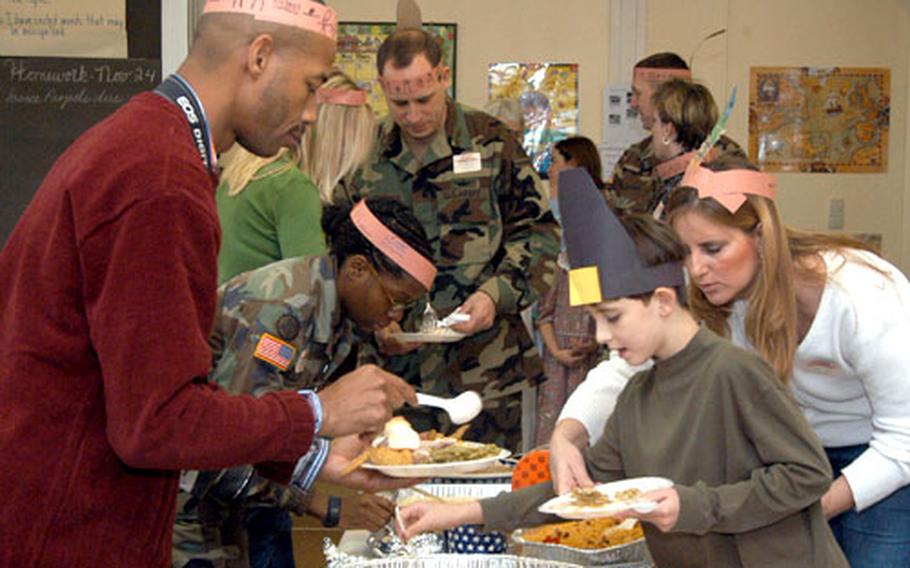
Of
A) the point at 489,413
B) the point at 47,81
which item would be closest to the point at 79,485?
the point at 489,413

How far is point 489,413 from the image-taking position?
3264mm

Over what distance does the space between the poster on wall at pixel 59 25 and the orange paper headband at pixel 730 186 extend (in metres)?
1.87

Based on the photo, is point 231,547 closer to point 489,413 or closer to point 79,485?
point 79,485

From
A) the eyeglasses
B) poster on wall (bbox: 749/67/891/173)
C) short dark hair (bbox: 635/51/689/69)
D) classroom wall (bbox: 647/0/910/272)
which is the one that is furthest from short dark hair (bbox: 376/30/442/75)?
poster on wall (bbox: 749/67/891/173)

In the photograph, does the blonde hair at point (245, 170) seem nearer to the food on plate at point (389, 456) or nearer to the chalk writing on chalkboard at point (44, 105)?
the chalk writing on chalkboard at point (44, 105)

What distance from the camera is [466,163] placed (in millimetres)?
3334

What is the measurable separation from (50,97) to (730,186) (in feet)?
6.71

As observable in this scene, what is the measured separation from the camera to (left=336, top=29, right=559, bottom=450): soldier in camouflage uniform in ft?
10.7

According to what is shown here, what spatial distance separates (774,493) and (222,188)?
1841mm

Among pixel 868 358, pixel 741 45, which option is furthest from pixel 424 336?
pixel 741 45

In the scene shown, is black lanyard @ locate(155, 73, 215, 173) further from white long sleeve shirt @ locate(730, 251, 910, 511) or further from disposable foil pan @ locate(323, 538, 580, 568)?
white long sleeve shirt @ locate(730, 251, 910, 511)

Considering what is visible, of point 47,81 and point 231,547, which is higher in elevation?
point 47,81

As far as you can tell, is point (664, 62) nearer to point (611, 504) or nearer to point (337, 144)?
point (337, 144)

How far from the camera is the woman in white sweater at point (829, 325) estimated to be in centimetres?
212
